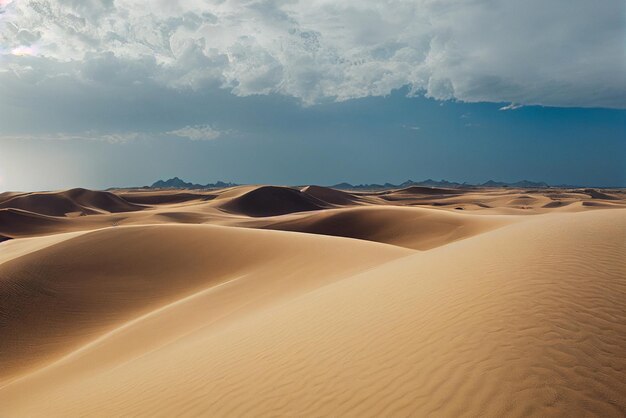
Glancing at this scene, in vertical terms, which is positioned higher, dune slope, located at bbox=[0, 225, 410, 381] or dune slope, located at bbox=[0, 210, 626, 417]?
dune slope, located at bbox=[0, 210, 626, 417]

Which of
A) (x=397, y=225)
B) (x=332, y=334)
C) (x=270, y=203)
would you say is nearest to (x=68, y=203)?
(x=270, y=203)

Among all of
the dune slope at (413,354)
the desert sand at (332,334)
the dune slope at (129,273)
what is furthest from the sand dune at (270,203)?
the dune slope at (413,354)

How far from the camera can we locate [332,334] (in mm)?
6004

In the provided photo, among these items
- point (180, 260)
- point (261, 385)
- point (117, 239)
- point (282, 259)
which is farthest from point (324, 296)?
point (117, 239)

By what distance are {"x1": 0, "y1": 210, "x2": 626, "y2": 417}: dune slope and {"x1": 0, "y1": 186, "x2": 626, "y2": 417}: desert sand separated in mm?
23

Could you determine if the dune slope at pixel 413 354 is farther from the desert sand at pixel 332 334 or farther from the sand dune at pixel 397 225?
the sand dune at pixel 397 225

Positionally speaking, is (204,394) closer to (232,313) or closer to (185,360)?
(185,360)

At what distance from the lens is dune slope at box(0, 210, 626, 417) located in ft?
12.3

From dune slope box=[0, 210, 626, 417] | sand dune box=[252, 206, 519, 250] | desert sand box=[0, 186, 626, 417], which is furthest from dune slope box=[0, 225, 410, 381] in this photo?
sand dune box=[252, 206, 519, 250]

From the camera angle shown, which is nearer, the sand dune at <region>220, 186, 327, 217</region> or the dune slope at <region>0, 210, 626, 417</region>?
the dune slope at <region>0, 210, 626, 417</region>

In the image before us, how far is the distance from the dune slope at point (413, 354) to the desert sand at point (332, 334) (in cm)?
2

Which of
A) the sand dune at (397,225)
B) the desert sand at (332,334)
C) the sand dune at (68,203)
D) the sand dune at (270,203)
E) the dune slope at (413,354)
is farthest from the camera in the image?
the sand dune at (270,203)

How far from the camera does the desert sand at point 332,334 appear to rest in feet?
12.8

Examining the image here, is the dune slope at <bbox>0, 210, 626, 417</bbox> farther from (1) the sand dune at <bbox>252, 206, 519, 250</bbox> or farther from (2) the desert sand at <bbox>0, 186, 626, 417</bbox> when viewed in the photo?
(1) the sand dune at <bbox>252, 206, 519, 250</bbox>
